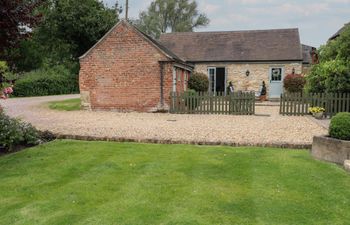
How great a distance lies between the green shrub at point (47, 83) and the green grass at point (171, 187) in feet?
80.8

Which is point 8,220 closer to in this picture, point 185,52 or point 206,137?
point 206,137

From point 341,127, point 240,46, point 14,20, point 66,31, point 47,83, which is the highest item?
point 66,31

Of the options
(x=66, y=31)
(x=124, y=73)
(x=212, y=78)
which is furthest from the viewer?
(x=66, y=31)

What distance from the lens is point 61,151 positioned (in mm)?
7750

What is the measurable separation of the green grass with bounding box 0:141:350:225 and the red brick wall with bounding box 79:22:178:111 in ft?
30.0

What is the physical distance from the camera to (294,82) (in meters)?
23.1

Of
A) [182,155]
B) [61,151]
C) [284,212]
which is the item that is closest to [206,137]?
[182,155]

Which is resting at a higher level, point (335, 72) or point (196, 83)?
point (335, 72)

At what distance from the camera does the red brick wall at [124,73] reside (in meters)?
16.6

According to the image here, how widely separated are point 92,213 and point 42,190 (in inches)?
52.5

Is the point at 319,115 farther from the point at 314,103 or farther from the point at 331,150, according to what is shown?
the point at 331,150

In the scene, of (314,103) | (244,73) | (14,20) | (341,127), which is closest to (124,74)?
(314,103)

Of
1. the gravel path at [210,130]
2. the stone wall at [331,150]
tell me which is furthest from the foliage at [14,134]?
the stone wall at [331,150]

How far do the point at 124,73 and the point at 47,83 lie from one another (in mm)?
17432
